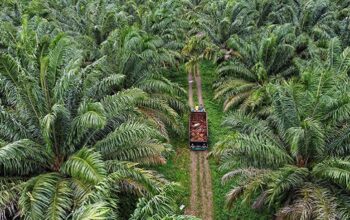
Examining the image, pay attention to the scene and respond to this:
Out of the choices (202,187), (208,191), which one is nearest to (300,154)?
(208,191)

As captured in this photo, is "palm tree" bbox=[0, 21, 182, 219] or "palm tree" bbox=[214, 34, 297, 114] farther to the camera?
"palm tree" bbox=[214, 34, 297, 114]

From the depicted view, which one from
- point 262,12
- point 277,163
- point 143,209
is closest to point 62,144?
point 143,209

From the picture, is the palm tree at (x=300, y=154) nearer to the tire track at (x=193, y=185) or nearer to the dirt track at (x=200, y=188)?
the dirt track at (x=200, y=188)

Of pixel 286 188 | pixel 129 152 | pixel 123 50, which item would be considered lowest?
pixel 286 188

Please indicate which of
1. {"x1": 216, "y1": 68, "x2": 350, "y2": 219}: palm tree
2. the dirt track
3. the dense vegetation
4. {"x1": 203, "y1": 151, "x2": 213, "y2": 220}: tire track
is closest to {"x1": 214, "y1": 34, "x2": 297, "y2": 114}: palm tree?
the dense vegetation

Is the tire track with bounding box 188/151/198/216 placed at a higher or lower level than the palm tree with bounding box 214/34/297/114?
lower

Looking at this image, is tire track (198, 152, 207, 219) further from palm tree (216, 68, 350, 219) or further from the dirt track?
palm tree (216, 68, 350, 219)

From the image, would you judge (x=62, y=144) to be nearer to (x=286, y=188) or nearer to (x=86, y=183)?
(x=86, y=183)

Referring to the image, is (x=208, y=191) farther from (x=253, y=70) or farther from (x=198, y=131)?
(x=253, y=70)
